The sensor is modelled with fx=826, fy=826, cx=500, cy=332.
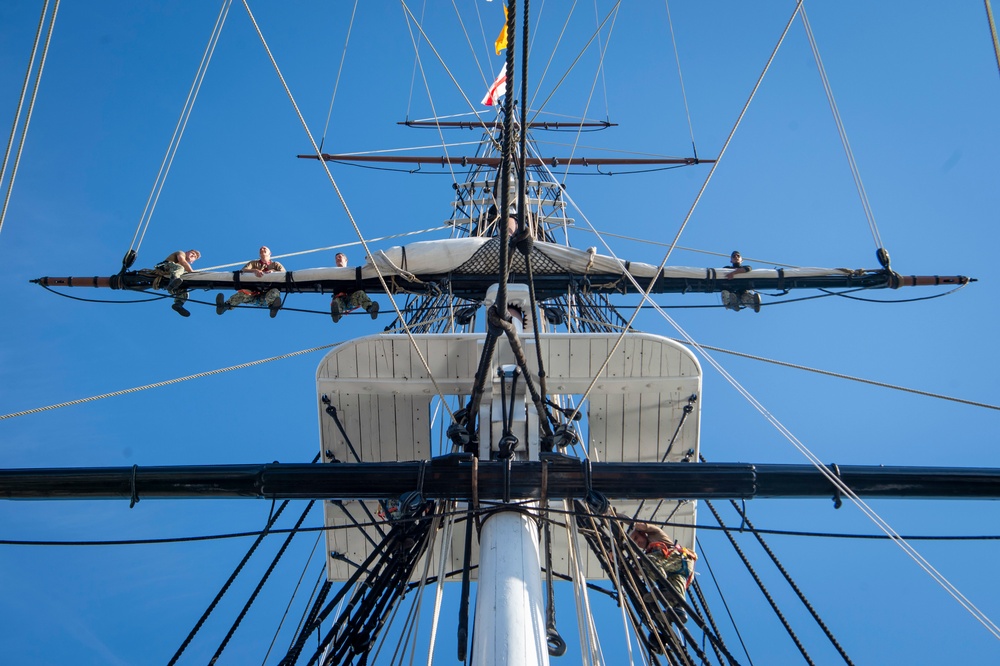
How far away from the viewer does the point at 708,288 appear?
30.0 ft

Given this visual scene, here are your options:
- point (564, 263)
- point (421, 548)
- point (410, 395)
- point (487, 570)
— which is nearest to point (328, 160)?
point (564, 263)

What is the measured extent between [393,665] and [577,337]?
8.38ft

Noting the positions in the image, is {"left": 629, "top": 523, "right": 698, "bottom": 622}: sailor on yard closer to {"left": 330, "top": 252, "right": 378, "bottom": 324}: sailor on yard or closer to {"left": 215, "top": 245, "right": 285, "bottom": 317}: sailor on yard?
{"left": 330, "top": 252, "right": 378, "bottom": 324}: sailor on yard

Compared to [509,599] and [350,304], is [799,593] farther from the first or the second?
[350,304]

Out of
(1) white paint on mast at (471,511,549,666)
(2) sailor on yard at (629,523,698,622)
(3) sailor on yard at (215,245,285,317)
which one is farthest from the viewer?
(3) sailor on yard at (215,245,285,317)

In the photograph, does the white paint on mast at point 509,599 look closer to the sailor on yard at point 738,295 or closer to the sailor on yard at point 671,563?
the sailor on yard at point 671,563

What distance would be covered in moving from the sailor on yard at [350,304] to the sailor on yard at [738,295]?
3828mm

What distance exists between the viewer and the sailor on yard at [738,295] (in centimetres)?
895

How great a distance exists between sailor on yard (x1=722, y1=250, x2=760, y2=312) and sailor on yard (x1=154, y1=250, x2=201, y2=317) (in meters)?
5.71

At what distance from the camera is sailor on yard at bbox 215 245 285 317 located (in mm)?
8414

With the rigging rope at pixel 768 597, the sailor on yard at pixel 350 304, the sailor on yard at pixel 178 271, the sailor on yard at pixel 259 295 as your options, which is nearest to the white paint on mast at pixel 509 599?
the rigging rope at pixel 768 597

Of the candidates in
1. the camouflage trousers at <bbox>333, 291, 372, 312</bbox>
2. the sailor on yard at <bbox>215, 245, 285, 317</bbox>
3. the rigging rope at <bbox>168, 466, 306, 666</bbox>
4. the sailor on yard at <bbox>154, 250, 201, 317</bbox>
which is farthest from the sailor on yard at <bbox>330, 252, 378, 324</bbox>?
the rigging rope at <bbox>168, 466, 306, 666</bbox>

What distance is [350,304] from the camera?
8719 millimetres

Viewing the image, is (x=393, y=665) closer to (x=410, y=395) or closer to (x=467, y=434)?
(x=467, y=434)
